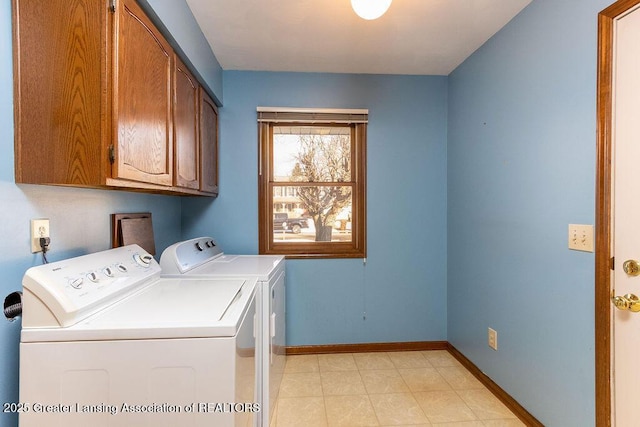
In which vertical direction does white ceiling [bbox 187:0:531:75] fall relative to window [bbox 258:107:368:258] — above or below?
above

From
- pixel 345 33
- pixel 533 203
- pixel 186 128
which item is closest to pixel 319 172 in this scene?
pixel 345 33

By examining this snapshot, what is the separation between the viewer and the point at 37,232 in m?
1.09

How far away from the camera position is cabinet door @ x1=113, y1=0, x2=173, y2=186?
3.65 ft

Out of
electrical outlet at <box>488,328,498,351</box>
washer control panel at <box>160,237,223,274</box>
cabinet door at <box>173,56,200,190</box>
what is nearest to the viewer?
cabinet door at <box>173,56,200,190</box>

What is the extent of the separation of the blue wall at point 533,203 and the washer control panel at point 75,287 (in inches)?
81.0

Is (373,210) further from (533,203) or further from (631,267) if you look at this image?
(631,267)

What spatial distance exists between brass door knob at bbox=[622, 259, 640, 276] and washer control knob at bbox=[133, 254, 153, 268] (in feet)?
7.03

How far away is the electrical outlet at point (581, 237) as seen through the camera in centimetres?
140

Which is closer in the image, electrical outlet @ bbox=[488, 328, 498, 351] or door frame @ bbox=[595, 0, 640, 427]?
door frame @ bbox=[595, 0, 640, 427]

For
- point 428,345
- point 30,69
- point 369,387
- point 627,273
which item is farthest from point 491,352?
point 30,69

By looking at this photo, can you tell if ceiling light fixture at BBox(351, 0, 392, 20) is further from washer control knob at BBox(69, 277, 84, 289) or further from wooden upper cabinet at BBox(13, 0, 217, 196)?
washer control knob at BBox(69, 277, 84, 289)

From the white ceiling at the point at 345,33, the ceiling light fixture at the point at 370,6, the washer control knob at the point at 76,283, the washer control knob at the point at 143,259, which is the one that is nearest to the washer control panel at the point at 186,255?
the washer control knob at the point at 143,259

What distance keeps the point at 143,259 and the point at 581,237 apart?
7.00 ft

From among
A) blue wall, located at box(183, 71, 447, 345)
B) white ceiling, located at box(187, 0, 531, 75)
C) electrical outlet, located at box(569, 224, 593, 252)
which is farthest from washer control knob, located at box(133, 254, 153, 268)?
electrical outlet, located at box(569, 224, 593, 252)
